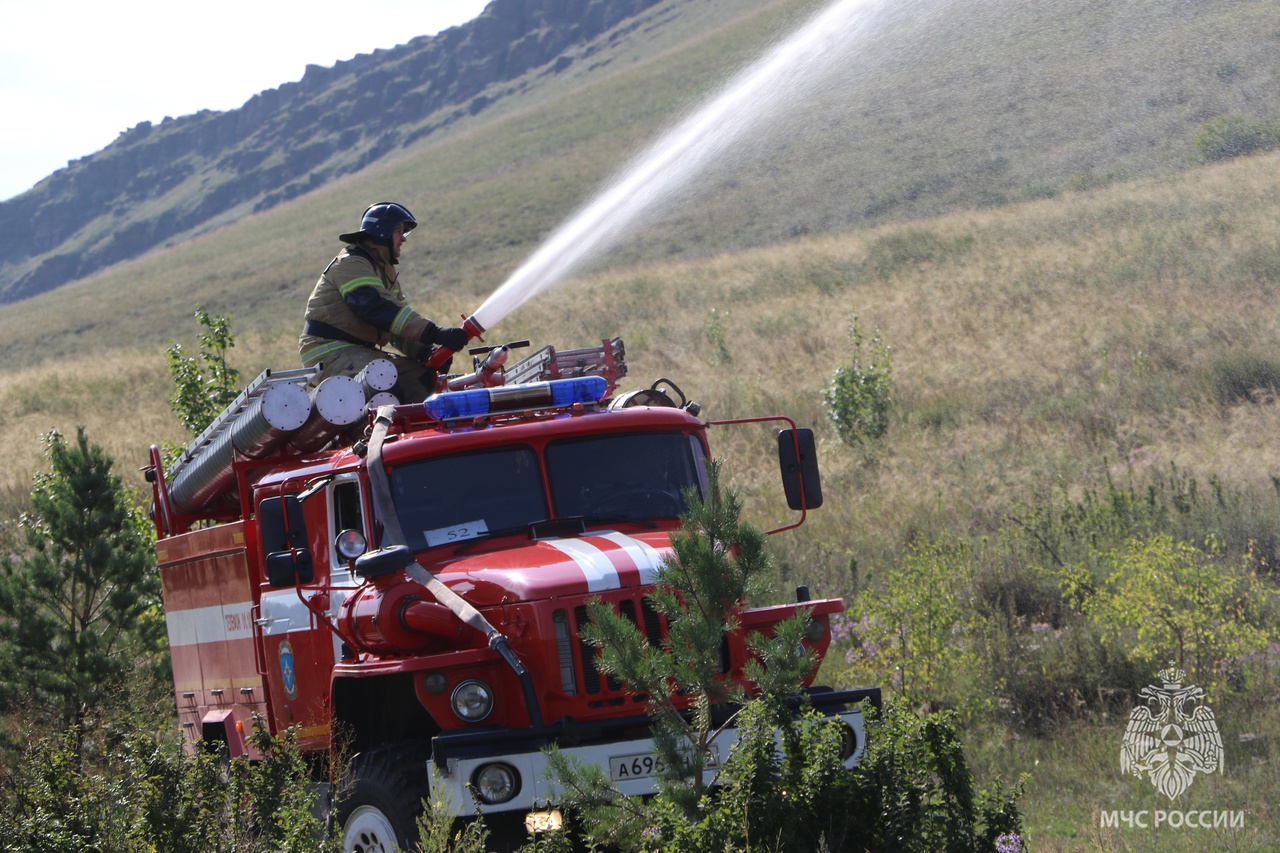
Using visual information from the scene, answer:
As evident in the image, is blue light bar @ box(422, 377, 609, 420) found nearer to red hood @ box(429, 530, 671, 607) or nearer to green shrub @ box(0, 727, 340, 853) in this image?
red hood @ box(429, 530, 671, 607)

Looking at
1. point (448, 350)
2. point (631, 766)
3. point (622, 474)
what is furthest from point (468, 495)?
point (631, 766)

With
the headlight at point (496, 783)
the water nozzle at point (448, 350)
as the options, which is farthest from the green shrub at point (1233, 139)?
the headlight at point (496, 783)

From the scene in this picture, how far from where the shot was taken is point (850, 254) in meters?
36.1

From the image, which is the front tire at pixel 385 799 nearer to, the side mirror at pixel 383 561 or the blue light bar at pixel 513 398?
the side mirror at pixel 383 561

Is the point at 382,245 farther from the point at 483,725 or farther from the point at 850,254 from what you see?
the point at 850,254

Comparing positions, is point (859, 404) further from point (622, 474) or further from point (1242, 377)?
point (622, 474)

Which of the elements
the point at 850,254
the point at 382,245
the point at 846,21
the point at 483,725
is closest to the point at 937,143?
the point at 850,254

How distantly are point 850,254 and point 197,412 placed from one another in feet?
78.2

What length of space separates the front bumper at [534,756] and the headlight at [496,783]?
0.04 ft

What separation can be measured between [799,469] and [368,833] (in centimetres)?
337

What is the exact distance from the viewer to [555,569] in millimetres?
6668

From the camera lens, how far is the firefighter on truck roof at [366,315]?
886cm

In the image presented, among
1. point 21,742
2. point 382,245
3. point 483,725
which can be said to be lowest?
point 21,742

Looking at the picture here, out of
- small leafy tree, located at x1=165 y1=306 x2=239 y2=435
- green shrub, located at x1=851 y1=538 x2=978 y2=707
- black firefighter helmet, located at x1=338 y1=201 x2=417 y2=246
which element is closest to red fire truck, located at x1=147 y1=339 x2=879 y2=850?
black firefighter helmet, located at x1=338 y1=201 x2=417 y2=246
